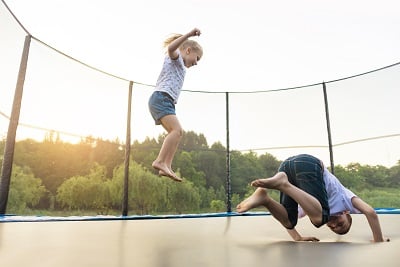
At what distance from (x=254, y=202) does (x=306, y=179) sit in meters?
0.23

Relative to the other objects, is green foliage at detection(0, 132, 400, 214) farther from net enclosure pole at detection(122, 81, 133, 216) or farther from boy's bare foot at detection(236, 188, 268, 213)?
boy's bare foot at detection(236, 188, 268, 213)

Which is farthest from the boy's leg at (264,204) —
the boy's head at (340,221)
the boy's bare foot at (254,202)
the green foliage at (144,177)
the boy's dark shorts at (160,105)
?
the green foliage at (144,177)

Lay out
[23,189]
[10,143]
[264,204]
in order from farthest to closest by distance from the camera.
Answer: [23,189] < [10,143] < [264,204]

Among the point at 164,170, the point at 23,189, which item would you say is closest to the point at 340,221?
the point at 164,170

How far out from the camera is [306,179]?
3.92ft

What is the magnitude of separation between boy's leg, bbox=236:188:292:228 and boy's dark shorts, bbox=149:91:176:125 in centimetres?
66

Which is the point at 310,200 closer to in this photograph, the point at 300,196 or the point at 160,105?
the point at 300,196

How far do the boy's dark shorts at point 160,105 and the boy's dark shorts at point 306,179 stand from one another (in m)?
0.67

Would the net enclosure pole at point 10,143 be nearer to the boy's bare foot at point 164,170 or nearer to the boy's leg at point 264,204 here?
the boy's bare foot at point 164,170

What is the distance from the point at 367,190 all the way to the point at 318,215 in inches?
168

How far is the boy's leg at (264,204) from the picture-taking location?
114 centimetres

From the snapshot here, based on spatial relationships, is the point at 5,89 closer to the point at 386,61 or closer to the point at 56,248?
the point at 56,248

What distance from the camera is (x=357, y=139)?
13.5 ft

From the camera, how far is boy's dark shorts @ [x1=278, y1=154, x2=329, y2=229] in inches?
44.4
